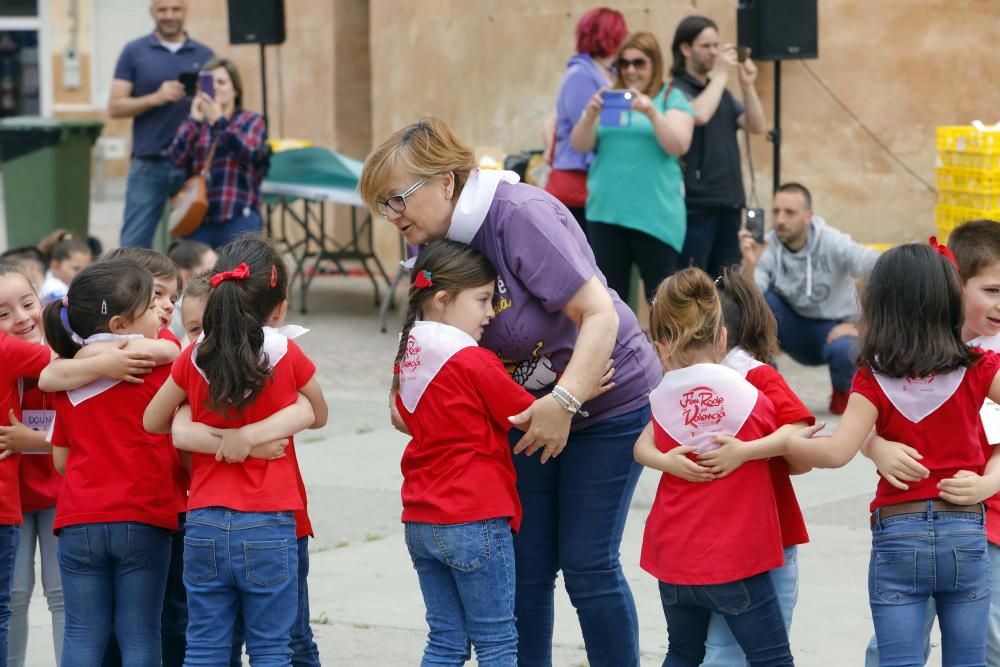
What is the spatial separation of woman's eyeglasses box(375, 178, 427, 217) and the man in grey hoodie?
15.2 ft

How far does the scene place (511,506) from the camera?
3.89 meters

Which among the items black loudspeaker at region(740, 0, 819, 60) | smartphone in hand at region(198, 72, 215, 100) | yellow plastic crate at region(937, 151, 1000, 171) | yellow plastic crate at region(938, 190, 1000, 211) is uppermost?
black loudspeaker at region(740, 0, 819, 60)

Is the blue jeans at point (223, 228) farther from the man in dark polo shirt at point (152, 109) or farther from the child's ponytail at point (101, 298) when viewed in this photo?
the child's ponytail at point (101, 298)

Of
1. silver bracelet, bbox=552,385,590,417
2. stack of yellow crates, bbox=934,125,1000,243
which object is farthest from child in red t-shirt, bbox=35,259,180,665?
stack of yellow crates, bbox=934,125,1000,243

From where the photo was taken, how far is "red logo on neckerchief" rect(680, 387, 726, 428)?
12.5 feet

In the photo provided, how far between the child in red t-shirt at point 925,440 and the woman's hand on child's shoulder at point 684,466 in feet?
0.88

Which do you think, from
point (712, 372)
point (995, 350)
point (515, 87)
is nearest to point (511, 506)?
point (712, 372)

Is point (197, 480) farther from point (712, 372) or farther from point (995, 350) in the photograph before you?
point (995, 350)

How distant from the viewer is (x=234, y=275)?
3.87m

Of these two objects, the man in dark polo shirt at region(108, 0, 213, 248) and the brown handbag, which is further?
the man in dark polo shirt at region(108, 0, 213, 248)

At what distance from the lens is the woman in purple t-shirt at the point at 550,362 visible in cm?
383

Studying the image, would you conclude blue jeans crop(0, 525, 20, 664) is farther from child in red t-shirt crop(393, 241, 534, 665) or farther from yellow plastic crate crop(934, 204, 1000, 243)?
yellow plastic crate crop(934, 204, 1000, 243)

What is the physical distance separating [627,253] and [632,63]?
1.04m

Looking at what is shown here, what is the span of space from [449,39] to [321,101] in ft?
9.11
